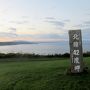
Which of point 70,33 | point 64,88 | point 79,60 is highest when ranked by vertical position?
point 70,33

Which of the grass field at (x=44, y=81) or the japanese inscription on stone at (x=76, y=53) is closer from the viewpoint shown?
the grass field at (x=44, y=81)

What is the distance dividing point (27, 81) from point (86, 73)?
6.30ft

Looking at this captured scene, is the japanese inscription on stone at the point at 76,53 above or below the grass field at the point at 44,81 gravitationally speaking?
above

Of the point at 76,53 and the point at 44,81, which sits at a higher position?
the point at 76,53

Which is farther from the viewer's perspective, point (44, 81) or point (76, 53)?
point (76, 53)

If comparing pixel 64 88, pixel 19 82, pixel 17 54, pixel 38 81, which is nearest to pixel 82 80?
pixel 64 88

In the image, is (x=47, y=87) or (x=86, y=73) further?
(x=86, y=73)

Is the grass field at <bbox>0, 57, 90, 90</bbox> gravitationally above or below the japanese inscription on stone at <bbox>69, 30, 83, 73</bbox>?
below

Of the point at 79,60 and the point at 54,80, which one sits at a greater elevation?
the point at 79,60

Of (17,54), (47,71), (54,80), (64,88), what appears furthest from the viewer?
(17,54)

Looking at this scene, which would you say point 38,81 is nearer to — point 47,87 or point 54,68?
point 47,87

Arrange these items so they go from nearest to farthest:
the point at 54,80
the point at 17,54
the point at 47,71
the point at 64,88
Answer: the point at 64,88 < the point at 54,80 < the point at 47,71 < the point at 17,54

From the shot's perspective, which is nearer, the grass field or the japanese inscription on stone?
the grass field

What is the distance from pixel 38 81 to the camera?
7.96 m
